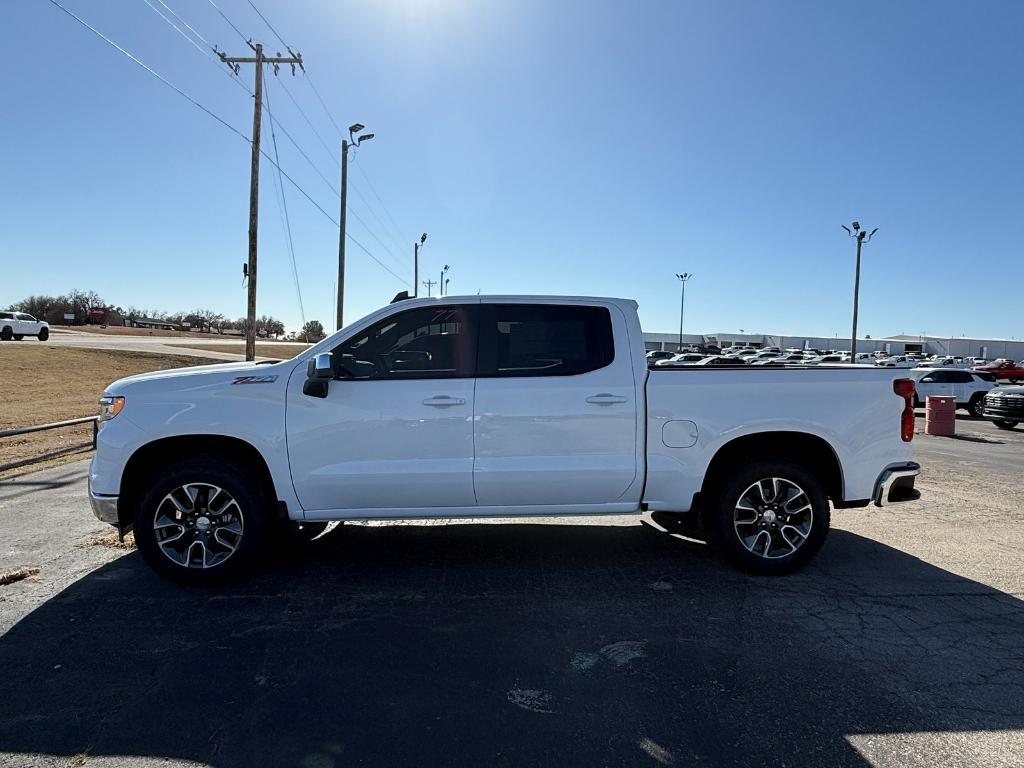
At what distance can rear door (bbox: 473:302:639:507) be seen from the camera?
14.6 feet

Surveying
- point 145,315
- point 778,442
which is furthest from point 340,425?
point 145,315

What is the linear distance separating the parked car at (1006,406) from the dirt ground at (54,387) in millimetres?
20784

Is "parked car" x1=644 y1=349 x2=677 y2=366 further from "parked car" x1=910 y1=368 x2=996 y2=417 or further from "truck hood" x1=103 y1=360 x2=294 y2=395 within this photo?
"parked car" x1=910 y1=368 x2=996 y2=417

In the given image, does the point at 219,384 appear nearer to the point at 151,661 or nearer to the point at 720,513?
the point at 151,661

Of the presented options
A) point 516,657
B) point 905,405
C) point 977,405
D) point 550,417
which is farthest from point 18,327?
point 977,405

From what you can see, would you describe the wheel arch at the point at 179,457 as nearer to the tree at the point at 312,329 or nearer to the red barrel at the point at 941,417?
the red barrel at the point at 941,417

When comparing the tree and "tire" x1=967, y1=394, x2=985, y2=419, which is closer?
"tire" x1=967, y1=394, x2=985, y2=419

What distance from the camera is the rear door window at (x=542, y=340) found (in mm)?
4574

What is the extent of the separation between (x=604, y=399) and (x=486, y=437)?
87 centimetres

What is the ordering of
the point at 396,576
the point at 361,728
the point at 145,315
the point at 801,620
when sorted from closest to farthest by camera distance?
1. the point at 361,728
2. the point at 801,620
3. the point at 396,576
4. the point at 145,315

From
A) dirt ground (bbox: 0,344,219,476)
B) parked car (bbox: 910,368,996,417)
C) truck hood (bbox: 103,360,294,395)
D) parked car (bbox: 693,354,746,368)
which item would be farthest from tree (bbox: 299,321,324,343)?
truck hood (bbox: 103,360,294,395)

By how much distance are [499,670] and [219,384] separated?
269 cm

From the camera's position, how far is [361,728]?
112 inches

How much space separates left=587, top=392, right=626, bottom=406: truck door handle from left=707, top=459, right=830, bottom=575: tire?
104 cm
